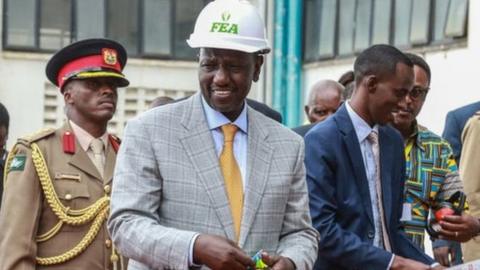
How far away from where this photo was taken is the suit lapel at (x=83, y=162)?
6500 mm

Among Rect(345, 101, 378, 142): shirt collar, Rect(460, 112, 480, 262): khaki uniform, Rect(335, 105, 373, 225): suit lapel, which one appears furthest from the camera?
Rect(460, 112, 480, 262): khaki uniform

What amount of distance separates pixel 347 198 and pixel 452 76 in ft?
29.4

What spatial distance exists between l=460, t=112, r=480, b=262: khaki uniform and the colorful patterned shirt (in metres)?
1.01

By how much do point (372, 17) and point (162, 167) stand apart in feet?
40.5

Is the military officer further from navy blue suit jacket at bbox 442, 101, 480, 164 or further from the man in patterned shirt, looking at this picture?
navy blue suit jacket at bbox 442, 101, 480, 164

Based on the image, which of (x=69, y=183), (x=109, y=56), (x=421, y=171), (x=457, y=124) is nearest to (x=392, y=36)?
(x=457, y=124)

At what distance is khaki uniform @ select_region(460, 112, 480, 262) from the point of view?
7.96 m

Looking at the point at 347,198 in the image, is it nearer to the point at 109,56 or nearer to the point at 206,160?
the point at 206,160

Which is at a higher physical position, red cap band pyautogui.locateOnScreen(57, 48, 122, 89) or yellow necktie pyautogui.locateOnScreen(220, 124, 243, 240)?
red cap band pyautogui.locateOnScreen(57, 48, 122, 89)

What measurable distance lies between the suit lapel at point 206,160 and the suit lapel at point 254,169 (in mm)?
64

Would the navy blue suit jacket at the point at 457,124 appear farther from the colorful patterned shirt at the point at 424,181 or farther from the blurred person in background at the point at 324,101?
the colorful patterned shirt at the point at 424,181

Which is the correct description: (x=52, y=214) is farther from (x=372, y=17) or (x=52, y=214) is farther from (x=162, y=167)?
(x=372, y=17)

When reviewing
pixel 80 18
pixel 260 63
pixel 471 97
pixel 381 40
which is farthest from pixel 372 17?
pixel 260 63

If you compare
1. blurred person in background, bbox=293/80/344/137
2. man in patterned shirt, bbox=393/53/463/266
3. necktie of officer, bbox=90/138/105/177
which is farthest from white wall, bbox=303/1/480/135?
necktie of officer, bbox=90/138/105/177
